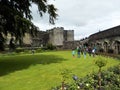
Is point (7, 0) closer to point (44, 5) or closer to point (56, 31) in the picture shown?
point (44, 5)

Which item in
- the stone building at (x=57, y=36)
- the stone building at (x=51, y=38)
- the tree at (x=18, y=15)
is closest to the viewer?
the tree at (x=18, y=15)

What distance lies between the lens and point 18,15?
2025 cm

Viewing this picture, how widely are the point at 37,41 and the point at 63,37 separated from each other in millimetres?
8425

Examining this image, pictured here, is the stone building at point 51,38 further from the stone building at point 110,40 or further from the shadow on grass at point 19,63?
the shadow on grass at point 19,63

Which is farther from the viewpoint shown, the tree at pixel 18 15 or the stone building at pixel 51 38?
the stone building at pixel 51 38

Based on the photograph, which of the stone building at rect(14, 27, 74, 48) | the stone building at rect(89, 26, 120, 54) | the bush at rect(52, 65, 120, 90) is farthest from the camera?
the stone building at rect(14, 27, 74, 48)

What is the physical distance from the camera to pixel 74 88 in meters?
10.3

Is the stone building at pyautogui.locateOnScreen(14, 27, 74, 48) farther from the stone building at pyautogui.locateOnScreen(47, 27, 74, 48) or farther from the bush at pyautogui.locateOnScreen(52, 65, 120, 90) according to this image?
the bush at pyautogui.locateOnScreen(52, 65, 120, 90)

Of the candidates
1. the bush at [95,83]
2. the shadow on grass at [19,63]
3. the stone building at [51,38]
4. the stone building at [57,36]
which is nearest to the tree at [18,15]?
the shadow on grass at [19,63]

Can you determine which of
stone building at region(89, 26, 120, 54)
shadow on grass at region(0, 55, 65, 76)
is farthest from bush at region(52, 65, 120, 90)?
stone building at region(89, 26, 120, 54)

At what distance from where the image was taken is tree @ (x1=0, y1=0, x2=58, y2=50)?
19766mm

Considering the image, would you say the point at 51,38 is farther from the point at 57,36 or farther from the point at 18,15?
the point at 18,15

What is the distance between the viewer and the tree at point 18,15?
19.8 metres

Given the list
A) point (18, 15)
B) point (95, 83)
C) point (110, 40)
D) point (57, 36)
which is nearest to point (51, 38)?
point (57, 36)
